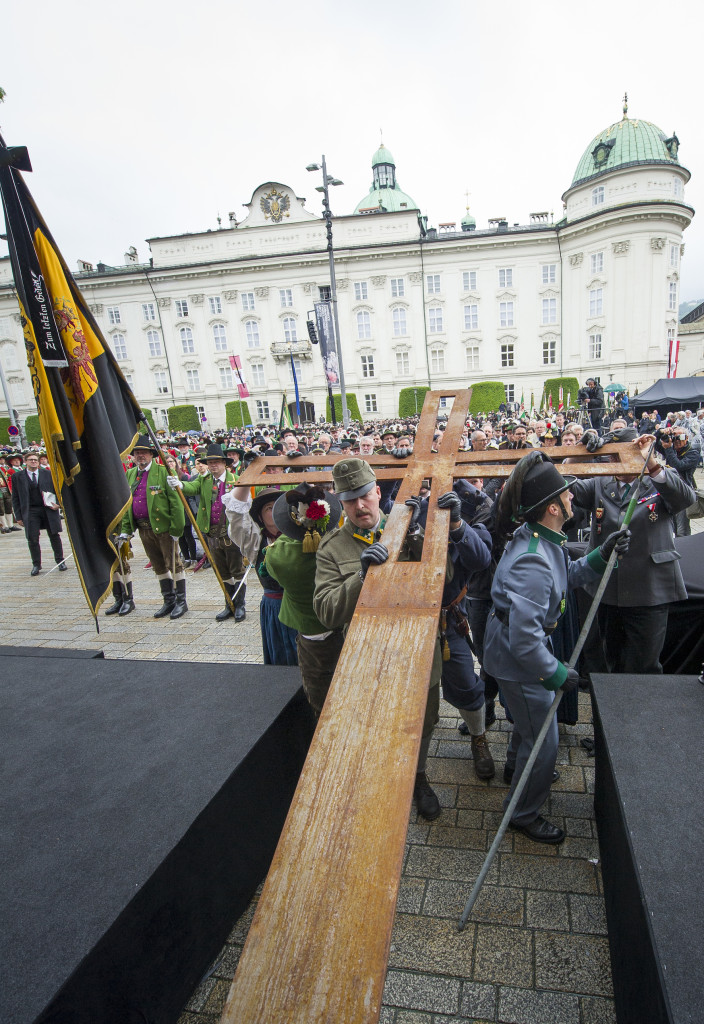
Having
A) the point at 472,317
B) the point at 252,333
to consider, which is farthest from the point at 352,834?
the point at 252,333

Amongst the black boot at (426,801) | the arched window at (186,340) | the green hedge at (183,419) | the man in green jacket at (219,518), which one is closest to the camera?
the black boot at (426,801)

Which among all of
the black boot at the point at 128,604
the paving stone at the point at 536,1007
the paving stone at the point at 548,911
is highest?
the paving stone at the point at 536,1007

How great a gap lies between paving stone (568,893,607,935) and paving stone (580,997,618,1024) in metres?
0.28

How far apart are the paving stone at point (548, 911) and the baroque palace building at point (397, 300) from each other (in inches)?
1760

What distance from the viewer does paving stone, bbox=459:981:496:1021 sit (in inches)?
73.7

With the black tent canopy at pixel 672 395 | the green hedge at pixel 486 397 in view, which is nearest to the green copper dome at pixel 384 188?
the green hedge at pixel 486 397

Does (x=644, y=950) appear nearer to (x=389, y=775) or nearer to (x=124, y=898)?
(x=389, y=775)

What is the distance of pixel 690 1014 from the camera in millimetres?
1179

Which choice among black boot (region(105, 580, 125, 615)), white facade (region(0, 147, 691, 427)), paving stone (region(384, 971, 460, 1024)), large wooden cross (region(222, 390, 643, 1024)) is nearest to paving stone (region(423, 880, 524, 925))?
paving stone (region(384, 971, 460, 1024))

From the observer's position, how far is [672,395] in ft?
56.4

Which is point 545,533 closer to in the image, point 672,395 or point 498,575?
point 498,575

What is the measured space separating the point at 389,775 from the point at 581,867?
1.86 metres

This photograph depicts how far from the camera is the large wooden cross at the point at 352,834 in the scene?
3.43 ft

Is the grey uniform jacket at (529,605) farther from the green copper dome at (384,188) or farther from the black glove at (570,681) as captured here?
the green copper dome at (384,188)
